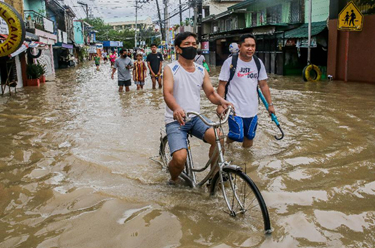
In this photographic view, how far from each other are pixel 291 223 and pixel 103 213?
5.99 feet

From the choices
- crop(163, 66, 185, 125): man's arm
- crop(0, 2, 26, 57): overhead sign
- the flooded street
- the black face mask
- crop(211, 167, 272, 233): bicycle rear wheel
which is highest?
crop(0, 2, 26, 57): overhead sign

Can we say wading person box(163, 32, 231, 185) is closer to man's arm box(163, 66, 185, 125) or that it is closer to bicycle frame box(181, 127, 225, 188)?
man's arm box(163, 66, 185, 125)

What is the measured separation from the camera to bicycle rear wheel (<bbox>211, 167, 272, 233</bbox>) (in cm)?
324

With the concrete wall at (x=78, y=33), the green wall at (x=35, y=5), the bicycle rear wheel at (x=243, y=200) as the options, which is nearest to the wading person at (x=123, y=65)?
the bicycle rear wheel at (x=243, y=200)

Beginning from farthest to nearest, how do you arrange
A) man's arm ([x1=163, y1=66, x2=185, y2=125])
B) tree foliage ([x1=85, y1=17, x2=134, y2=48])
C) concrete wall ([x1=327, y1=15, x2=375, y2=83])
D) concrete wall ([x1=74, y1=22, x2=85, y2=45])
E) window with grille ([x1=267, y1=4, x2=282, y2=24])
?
tree foliage ([x1=85, y1=17, x2=134, y2=48]) < concrete wall ([x1=74, y1=22, x2=85, y2=45]) < window with grille ([x1=267, y1=4, x2=282, y2=24]) < concrete wall ([x1=327, y1=15, x2=375, y2=83]) < man's arm ([x1=163, y1=66, x2=185, y2=125])

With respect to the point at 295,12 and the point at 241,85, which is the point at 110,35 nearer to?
the point at 295,12

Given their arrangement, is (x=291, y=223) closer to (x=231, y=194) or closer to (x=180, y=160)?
(x=231, y=194)

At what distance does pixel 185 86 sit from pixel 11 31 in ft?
18.8

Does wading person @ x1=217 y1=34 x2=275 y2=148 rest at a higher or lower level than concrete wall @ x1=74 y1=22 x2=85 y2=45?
lower

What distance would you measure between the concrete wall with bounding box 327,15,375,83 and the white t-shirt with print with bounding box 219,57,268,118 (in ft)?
38.2

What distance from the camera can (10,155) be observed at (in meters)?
6.03

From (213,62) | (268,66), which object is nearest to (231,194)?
(268,66)

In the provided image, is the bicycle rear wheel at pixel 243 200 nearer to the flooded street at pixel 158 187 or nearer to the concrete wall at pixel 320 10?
the flooded street at pixel 158 187

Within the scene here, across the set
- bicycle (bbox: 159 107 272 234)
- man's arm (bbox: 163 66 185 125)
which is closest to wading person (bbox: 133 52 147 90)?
man's arm (bbox: 163 66 185 125)
